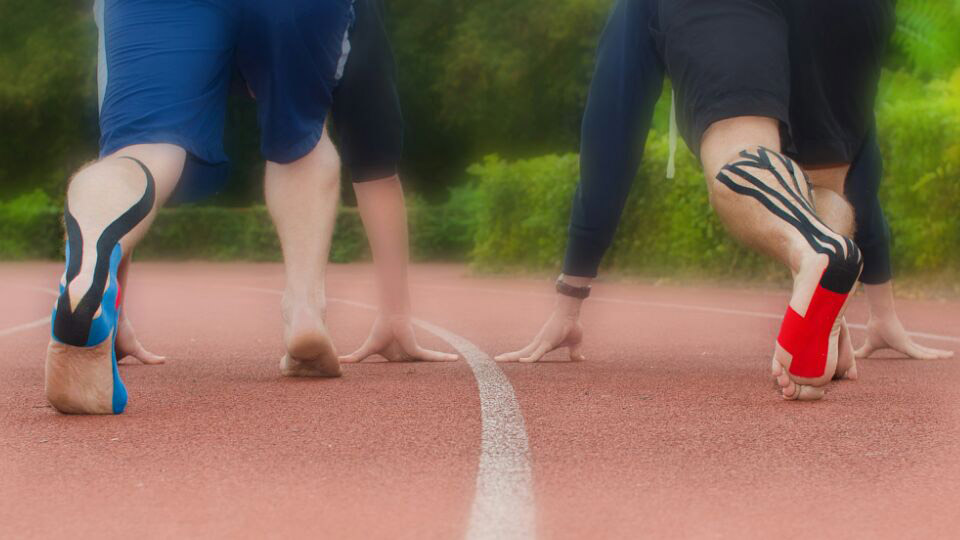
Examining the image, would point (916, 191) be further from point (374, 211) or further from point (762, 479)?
point (762, 479)

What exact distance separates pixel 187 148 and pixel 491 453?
4.47ft

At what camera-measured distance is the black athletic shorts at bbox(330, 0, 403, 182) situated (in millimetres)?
5176

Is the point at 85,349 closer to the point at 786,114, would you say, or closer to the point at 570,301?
the point at 786,114

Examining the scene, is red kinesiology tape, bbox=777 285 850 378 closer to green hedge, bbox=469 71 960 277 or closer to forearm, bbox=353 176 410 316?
forearm, bbox=353 176 410 316

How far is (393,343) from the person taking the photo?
5500 millimetres

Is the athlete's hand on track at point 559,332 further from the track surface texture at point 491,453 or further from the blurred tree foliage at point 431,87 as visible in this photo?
the blurred tree foliage at point 431,87

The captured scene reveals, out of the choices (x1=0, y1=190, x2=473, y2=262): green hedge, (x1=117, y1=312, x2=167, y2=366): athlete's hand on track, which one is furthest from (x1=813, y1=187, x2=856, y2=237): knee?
(x1=0, y1=190, x2=473, y2=262): green hedge

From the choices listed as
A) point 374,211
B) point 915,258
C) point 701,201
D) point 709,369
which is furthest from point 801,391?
point 701,201

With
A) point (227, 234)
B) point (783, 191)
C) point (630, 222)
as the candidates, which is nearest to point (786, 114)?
point (783, 191)

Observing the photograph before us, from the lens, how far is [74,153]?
120 ft

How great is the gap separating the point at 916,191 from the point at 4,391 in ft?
33.3

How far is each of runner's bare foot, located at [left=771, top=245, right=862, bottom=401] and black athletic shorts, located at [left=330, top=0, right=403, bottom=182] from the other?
2.12 metres

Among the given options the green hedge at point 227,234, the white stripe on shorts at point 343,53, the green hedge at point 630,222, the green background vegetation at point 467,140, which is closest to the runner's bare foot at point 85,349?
the white stripe on shorts at point 343,53

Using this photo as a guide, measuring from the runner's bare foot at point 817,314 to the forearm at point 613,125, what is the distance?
4.78 feet
